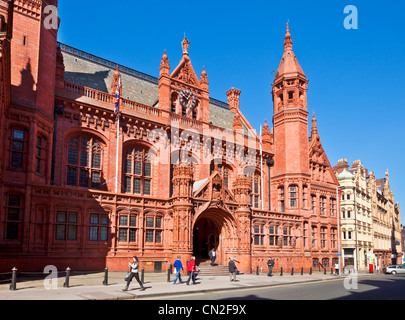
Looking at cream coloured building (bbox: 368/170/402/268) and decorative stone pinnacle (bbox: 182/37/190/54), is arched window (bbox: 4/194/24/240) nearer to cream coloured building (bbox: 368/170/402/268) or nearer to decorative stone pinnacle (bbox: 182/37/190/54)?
decorative stone pinnacle (bbox: 182/37/190/54)

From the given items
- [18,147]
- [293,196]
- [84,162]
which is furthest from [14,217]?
[293,196]

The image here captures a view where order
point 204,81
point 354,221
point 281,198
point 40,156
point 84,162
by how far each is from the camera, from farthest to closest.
→ point 354,221
point 281,198
point 204,81
point 84,162
point 40,156

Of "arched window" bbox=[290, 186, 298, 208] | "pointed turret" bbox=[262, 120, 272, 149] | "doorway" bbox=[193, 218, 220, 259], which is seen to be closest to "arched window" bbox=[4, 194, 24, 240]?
"doorway" bbox=[193, 218, 220, 259]

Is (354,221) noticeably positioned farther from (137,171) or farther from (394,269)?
(137,171)

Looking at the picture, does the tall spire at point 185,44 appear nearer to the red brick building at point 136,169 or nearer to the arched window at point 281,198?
the red brick building at point 136,169

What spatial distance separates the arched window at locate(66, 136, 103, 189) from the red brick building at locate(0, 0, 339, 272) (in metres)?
0.09

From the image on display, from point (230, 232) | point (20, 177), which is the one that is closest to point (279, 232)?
point (230, 232)

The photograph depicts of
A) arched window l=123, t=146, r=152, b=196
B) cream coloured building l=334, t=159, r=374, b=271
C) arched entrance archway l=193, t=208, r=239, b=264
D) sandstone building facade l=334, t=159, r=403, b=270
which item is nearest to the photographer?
arched entrance archway l=193, t=208, r=239, b=264

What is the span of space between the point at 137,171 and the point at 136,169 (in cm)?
20

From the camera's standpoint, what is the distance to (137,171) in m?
34.8

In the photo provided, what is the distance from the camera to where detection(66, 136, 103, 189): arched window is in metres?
31.1

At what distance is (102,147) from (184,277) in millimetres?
13138

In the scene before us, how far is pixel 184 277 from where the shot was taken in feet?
89.6

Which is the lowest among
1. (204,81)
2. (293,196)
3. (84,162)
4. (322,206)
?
(322,206)
